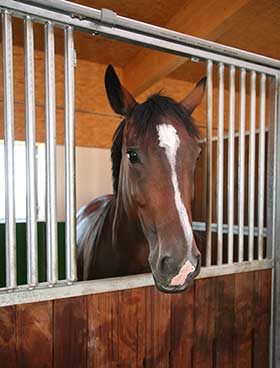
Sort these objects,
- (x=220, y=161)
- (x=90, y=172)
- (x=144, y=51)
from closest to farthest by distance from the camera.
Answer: (x=220, y=161) < (x=144, y=51) < (x=90, y=172)

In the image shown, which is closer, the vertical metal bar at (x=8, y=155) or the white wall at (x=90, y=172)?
the vertical metal bar at (x=8, y=155)

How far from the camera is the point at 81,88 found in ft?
12.1

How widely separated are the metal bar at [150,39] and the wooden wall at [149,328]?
2.81 ft

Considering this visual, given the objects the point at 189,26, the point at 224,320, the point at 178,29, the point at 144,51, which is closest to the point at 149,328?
the point at 224,320

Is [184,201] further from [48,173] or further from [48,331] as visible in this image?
[48,331]

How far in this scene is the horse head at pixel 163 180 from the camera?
2.64 feet

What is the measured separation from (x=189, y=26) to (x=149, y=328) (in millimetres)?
2429

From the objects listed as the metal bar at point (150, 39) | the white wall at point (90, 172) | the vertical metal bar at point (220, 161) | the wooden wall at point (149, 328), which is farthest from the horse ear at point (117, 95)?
the white wall at point (90, 172)

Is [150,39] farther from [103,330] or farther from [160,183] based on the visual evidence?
[103,330]

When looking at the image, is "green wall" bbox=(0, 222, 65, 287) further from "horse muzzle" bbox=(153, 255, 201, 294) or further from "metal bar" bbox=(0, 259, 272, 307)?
"horse muzzle" bbox=(153, 255, 201, 294)

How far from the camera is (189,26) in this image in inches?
Answer: 101

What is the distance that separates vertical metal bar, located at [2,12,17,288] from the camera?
84 centimetres

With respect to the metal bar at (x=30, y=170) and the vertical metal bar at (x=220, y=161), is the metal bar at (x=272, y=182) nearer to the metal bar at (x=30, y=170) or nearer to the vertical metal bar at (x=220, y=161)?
the vertical metal bar at (x=220, y=161)

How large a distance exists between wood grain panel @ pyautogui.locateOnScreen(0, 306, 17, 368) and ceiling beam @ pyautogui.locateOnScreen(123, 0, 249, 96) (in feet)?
7.76
